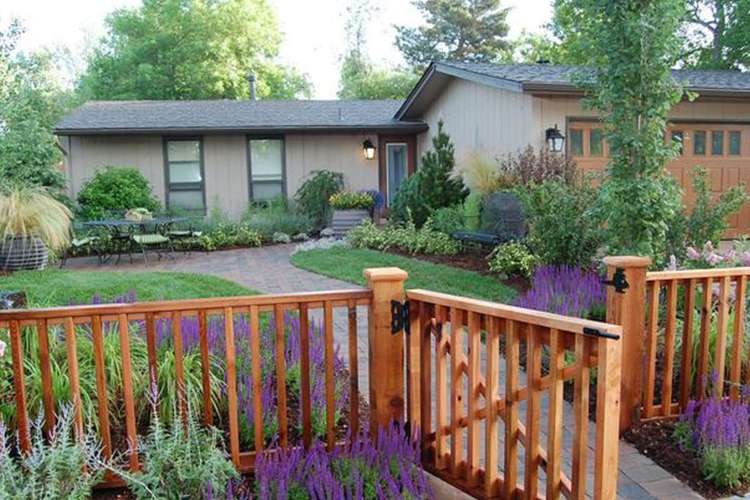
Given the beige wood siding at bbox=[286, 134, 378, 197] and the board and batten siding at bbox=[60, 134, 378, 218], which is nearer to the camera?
the board and batten siding at bbox=[60, 134, 378, 218]

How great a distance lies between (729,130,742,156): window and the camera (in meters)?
10.6

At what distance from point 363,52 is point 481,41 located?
6.69 m

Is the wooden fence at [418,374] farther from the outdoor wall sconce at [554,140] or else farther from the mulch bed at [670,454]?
the outdoor wall sconce at [554,140]

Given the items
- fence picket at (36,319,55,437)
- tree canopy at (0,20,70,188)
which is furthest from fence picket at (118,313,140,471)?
tree canopy at (0,20,70,188)

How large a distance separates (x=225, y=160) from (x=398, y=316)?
1206 centimetres

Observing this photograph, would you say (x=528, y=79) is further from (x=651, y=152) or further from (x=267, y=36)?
(x=267, y=36)

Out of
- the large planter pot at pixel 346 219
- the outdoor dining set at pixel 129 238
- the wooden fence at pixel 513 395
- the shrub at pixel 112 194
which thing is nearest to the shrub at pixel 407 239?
the large planter pot at pixel 346 219

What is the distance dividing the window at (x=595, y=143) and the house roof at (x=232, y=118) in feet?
17.2

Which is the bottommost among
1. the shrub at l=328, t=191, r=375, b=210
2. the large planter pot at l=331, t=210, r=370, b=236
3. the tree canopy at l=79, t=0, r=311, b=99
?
the large planter pot at l=331, t=210, r=370, b=236

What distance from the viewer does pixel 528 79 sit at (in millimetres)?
9406

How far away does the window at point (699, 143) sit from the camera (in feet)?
34.4

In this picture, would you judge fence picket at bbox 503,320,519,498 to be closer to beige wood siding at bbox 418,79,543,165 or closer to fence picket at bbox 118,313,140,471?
fence picket at bbox 118,313,140,471

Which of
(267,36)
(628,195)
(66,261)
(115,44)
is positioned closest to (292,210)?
(66,261)

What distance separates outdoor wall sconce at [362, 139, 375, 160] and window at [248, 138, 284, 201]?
1906 millimetres
